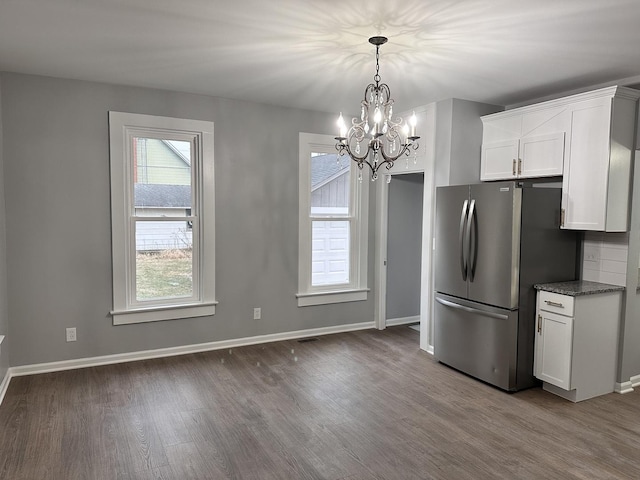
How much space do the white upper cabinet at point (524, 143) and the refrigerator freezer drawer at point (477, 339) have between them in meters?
1.29

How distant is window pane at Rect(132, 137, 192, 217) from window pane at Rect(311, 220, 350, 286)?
1.53 metres

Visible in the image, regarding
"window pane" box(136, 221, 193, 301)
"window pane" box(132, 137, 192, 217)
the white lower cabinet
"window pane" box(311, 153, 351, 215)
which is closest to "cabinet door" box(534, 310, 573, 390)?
the white lower cabinet

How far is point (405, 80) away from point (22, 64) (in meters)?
3.05

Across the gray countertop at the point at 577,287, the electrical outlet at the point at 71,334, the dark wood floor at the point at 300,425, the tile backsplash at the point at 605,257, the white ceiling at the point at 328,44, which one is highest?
the white ceiling at the point at 328,44

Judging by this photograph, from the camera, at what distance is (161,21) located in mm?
2613

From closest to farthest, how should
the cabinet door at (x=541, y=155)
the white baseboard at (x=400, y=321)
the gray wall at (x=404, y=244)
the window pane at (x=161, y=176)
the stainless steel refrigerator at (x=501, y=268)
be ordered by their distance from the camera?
the stainless steel refrigerator at (x=501, y=268)
the cabinet door at (x=541, y=155)
the window pane at (x=161, y=176)
the gray wall at (x=404, y=244)
the white baseboard at (x=400, y=321)

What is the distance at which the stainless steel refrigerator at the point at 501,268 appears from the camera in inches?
144

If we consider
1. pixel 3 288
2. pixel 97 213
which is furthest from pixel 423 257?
pixel 3 288

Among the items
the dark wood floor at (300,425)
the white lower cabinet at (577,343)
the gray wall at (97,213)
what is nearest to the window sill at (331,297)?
the gray wall at (97,213)

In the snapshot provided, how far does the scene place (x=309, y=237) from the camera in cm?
511

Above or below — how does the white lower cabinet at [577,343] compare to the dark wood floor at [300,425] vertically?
above

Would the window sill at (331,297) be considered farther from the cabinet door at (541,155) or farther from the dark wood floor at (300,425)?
the cabinet door at (541,155)

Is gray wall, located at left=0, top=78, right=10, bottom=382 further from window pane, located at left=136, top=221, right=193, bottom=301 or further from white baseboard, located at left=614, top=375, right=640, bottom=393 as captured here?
white baseboard, located at left=614, top=375, right=640, bottom=393

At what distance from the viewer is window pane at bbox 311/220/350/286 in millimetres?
5242
